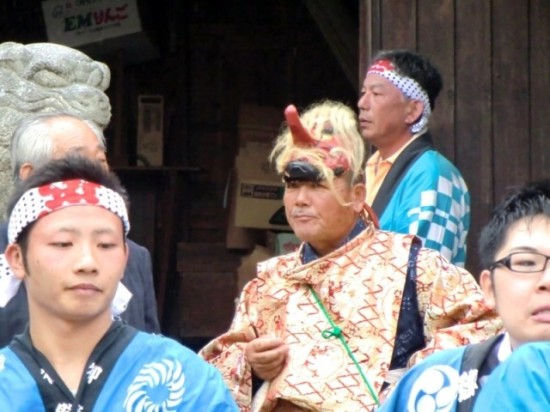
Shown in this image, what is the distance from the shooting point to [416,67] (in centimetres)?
557

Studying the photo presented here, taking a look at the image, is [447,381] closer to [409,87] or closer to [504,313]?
[504,313]

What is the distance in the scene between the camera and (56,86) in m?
4.71

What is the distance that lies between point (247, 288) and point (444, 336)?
0.61m

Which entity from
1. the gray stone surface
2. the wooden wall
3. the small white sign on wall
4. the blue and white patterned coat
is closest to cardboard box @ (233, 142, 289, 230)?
the small white sign on wall

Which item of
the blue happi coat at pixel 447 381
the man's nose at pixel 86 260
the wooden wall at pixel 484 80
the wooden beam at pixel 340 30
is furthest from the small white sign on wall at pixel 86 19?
the blue happi coat at pixel 447 381

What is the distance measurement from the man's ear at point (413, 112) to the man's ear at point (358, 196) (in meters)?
1.18

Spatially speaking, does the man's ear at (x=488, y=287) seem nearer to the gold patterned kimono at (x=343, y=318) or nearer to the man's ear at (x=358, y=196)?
the gold patterned kimono at (x=343, y=318)

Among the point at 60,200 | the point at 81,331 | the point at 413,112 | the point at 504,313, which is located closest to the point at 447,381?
the point at 504,313

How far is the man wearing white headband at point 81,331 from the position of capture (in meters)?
3.23

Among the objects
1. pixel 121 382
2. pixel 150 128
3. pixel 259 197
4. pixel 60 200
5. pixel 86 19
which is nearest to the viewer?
pixel 121 382

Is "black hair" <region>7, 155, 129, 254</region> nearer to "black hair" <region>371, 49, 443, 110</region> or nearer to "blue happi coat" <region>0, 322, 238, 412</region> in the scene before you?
"blue happi coat" <region>0, 322, 238, 412</region>

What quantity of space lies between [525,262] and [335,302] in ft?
3.44

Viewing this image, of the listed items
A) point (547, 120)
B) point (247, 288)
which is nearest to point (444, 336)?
point (247, 288)

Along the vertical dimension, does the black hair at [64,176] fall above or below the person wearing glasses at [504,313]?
above
